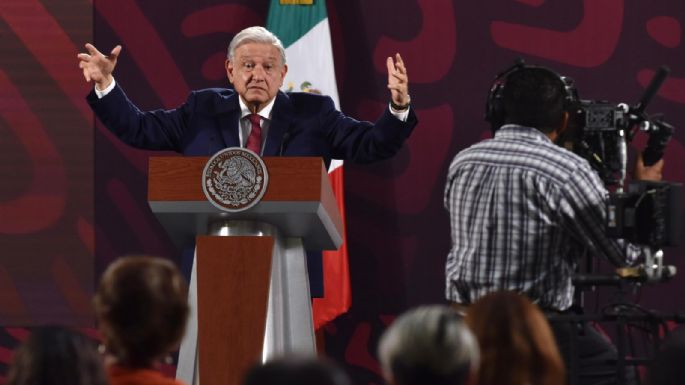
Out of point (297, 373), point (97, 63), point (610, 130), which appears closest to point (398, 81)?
point (610, 130)

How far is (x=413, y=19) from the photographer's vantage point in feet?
20.4

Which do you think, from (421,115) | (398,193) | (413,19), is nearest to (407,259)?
(398,193)

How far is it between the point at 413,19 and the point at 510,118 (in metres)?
2.58

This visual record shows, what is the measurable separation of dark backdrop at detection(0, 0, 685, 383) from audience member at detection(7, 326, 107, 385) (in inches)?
160

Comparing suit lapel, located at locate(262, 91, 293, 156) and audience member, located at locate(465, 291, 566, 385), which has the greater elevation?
suit lapel, located at locate(262, 91, 293, 156)

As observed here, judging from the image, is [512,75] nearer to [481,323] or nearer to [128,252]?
[481,323]

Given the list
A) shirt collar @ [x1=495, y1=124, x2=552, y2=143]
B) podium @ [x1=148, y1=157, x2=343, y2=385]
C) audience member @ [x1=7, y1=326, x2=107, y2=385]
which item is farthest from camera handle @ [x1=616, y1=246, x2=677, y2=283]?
audience member @ [x1=7, y1=326, x2=107, y2=385]

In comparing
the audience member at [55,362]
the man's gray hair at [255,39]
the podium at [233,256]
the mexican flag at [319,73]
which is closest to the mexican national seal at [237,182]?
the podium at [233,256]

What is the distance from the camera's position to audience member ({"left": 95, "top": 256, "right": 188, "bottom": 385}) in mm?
2396

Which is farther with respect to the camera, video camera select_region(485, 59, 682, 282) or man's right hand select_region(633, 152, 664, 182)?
man's right hand select_region(633, 152, 664, 182)

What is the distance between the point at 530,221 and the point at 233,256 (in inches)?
33.8

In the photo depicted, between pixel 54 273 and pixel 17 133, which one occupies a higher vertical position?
pixel 17 133

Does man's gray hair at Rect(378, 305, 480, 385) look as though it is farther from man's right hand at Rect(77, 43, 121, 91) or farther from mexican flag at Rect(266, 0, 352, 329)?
mexican flag at Rect(266, 0, 352, 329)

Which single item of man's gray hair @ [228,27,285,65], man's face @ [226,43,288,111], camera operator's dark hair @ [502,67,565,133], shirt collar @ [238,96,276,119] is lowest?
camera operator's dark hair @ [502,67,565,133]
